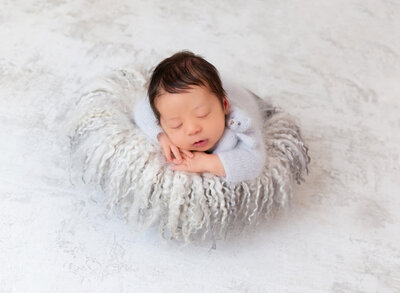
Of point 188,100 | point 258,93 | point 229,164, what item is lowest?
point 258,93

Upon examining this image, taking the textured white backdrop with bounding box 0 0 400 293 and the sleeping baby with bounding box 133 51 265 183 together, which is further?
the textured white backdrop with bounding box 0 0 400 293

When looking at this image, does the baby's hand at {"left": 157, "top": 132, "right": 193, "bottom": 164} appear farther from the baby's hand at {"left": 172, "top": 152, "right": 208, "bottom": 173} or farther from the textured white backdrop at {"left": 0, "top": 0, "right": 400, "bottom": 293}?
the textured white backdrop at {"left": 0, "top": 0, "right": 400, "bottom": 293}

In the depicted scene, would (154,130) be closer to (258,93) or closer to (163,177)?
(163,177)

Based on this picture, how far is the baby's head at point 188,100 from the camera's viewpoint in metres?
0.93

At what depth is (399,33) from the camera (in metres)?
1.60

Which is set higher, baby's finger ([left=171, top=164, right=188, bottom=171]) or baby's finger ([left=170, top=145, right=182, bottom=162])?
baby's finger ([left=170, top=145, right=182, bottom=162])

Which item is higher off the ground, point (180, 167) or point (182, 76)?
point (182, 76)

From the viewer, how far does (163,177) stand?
0.98 m

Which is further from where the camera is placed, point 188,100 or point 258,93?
point 258,93

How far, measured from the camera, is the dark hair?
0.93 metres

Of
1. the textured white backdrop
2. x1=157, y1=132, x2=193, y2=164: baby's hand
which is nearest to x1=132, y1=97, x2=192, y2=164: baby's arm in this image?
x1=157, y1=132, x2=193, y2=164: baby's hand

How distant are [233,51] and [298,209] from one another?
0.54 m

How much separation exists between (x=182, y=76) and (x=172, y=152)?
0.54ft

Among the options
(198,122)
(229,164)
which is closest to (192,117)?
(198,122)
